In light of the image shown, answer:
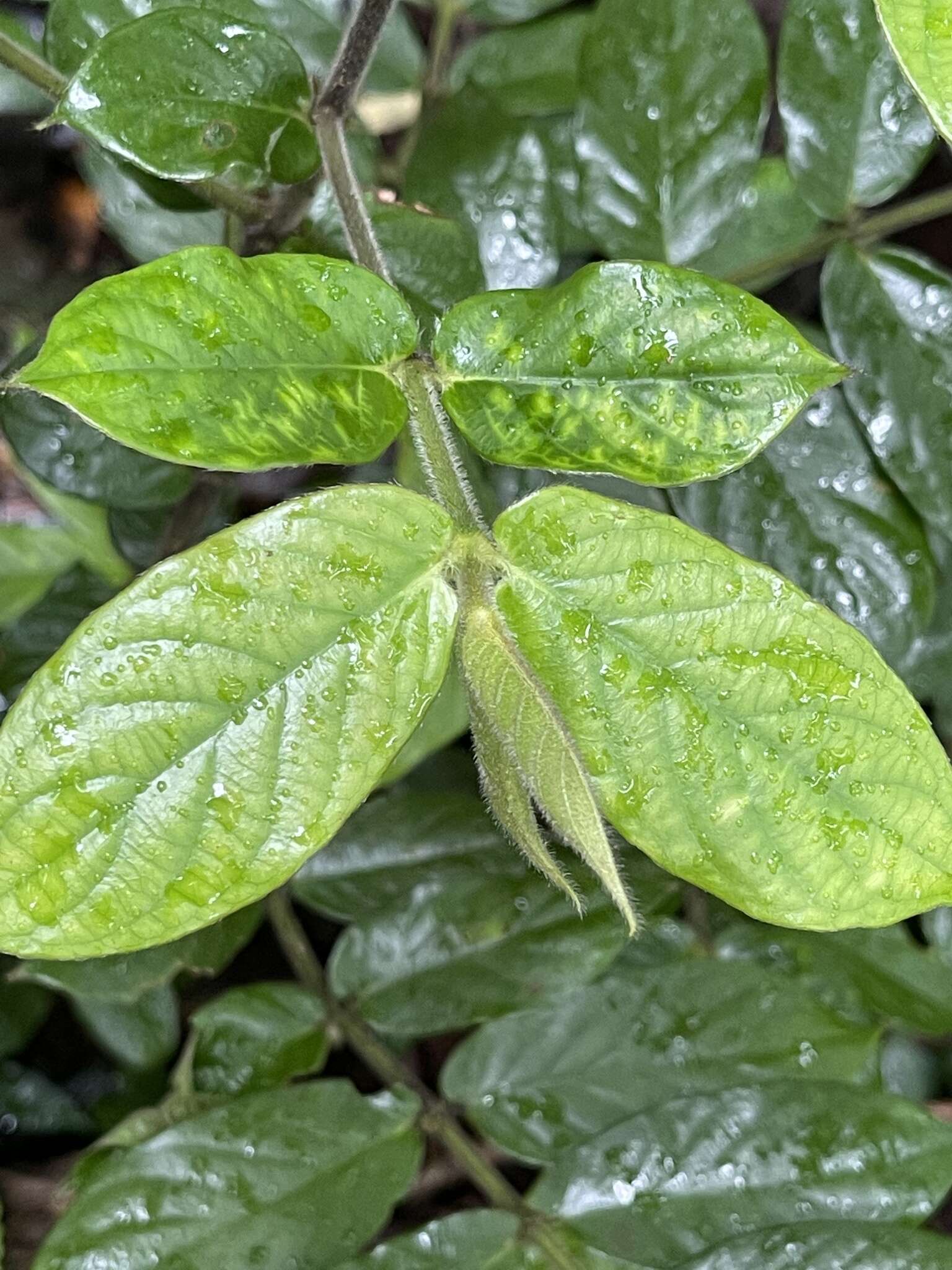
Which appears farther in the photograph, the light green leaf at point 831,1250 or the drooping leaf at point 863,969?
the drooping leaf at point 863,969

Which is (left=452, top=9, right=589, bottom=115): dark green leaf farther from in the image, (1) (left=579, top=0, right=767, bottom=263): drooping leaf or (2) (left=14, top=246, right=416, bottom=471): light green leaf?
(2) (left=14, top=246, right=416, bottom=471): light green leaf

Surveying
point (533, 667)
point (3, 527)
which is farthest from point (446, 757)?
point (533, 667)

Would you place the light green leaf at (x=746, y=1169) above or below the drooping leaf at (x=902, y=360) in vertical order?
below

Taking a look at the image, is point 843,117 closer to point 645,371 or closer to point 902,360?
point 902,360

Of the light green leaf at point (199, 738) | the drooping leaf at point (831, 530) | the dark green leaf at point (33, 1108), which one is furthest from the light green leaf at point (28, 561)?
the light green leaf at point (199, 738)

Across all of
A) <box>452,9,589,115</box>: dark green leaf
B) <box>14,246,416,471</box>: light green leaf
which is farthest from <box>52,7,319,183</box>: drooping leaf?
<box>452,9,589,115</box>: dark green leaf

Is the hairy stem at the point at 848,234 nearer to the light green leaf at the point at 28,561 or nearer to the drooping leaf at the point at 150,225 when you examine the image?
the drooping leaf at the point at 150,225
